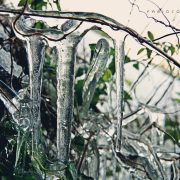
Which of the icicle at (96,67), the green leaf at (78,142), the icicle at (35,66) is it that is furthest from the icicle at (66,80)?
the green leaf at (78,142)

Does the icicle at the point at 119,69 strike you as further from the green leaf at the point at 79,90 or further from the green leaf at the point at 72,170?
the green leaf at the point at 79,90

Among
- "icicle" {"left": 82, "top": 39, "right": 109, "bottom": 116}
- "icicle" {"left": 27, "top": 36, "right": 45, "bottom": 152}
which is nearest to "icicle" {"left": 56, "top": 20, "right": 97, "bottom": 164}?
"icicle" {"left": 27, "top": 36, "right": 45, "bottom": 152}

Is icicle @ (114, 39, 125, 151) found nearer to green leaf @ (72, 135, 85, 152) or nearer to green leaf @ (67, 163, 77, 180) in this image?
green leaf @ (67, 163, 77, 180)

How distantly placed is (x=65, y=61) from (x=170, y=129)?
1.34m

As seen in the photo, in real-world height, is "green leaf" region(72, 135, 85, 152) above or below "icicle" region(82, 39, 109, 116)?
below

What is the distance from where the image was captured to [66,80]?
1476mm

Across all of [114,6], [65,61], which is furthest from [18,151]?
[114,6]

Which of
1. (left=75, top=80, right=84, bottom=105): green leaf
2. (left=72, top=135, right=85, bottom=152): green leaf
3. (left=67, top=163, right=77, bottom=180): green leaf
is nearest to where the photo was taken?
(left=67, top=163, right=77, bottom=180): green leaf

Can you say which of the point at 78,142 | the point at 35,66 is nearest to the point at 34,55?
the point at 35,66

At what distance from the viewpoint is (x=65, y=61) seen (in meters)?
1.46

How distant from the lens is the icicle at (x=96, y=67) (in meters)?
1.63

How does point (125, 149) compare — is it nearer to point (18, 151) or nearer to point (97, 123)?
point (97, 123)

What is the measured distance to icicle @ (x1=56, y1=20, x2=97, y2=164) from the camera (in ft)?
4.78

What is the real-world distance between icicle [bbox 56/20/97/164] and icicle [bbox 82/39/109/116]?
17 cm
